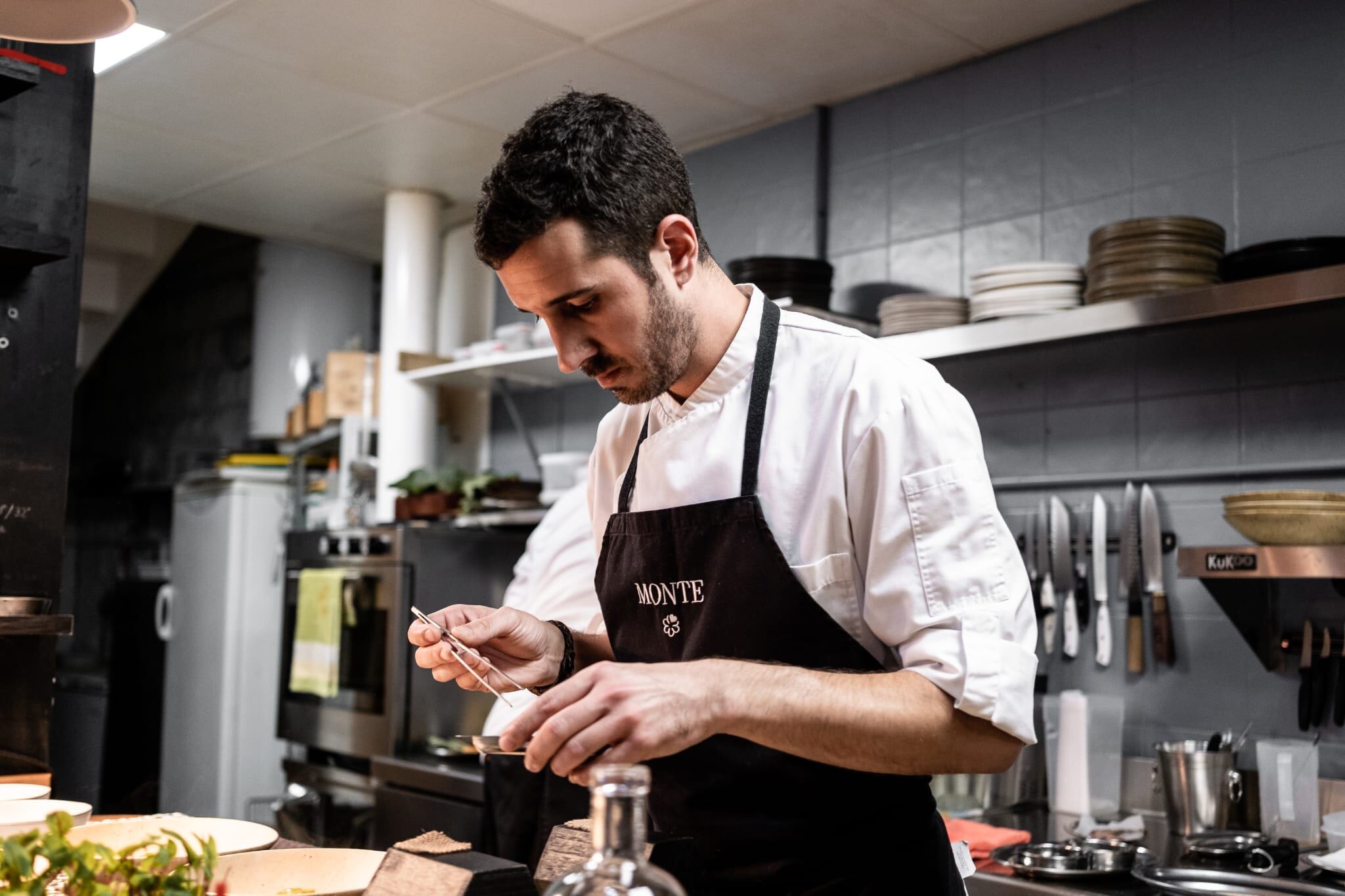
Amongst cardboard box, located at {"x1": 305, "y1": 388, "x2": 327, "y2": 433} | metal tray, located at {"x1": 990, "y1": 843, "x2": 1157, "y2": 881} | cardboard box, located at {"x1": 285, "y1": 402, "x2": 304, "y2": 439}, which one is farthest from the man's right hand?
cardboard box, located at {"x1": 285, "y1": 402, "x2": 304, "y2": 439}

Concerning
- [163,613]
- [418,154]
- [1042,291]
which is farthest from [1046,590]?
[163,613]

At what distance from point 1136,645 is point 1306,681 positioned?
0.39m

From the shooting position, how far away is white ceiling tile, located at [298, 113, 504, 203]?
13.6ft

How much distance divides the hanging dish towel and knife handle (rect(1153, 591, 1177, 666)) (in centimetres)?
275

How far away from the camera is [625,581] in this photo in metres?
1.64

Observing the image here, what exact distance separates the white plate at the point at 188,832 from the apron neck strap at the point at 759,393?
26.2 inches

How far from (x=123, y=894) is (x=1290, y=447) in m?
2.57

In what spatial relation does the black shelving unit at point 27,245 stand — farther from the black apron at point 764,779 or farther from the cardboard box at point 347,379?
the cardboard box at point 347,379

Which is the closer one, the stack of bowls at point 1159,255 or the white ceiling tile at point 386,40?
the stack of bowls at point 1159,255

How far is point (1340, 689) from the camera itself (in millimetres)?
2639

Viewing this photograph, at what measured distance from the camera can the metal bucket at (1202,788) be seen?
2.67 metres

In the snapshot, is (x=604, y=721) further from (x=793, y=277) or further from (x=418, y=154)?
(x=418, y=154)

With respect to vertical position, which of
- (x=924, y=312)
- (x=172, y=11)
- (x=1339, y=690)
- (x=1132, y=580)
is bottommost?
(x=1339, y=690)

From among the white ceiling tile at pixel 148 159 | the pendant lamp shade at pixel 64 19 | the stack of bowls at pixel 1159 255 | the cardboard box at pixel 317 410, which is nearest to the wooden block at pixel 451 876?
the pendant lamp shade at pixel 64 19
